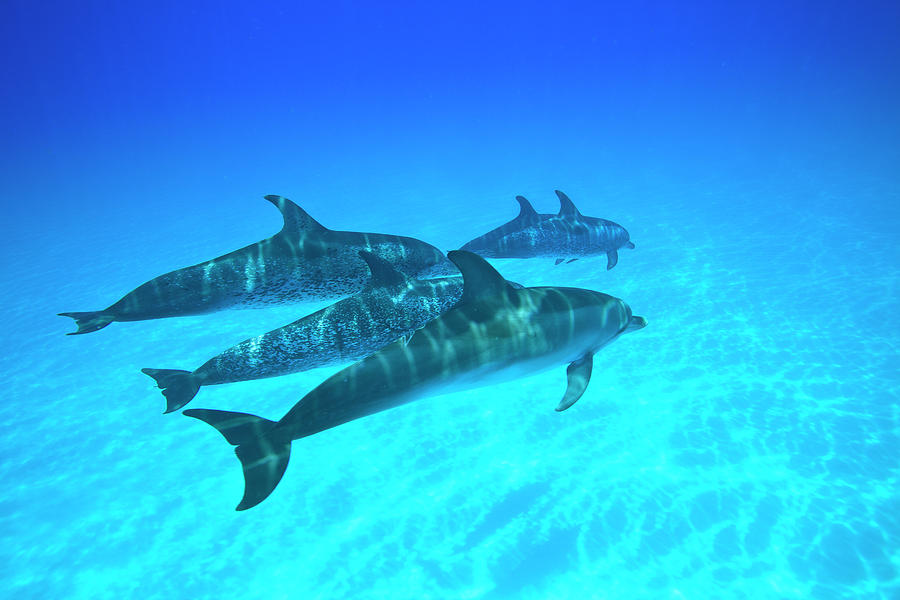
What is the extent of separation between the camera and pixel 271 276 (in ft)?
17.9

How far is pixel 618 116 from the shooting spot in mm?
119312

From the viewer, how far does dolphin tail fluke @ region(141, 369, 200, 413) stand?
471 centimetres

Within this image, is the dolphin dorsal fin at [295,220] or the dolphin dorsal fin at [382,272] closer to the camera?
the dolphin dorsal fin at [382,272]

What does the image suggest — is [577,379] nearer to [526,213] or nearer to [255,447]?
[255,447]

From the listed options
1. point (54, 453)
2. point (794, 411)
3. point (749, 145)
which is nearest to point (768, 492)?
point (794, 411)

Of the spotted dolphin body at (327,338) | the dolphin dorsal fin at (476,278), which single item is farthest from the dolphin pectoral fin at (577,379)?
the spotted dolphin body at (327,338)

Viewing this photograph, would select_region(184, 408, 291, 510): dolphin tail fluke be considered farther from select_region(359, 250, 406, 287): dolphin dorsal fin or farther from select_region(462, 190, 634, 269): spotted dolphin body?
select_region(462, 190, 634, 269): spotted dolphin body

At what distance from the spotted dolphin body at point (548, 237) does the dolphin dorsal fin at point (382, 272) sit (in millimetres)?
4437

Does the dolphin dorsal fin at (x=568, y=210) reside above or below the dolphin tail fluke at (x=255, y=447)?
above

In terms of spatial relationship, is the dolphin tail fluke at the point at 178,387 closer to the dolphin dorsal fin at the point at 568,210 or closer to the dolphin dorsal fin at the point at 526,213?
the dolphin dorsal fin at the point at 526,213

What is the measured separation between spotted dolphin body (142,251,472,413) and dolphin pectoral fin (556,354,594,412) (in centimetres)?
192

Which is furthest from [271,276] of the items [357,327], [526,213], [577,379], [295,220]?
[526,213]

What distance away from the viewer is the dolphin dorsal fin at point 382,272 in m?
4.96

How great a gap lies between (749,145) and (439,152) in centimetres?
4934
